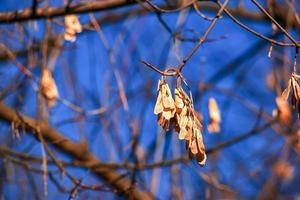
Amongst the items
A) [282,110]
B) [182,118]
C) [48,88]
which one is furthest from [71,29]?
[182,118]

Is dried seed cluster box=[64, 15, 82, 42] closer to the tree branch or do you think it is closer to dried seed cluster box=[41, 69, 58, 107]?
dried seed cluster box=[41, 69, 58, 107]

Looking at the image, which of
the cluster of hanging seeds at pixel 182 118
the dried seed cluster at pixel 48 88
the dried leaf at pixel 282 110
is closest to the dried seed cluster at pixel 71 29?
the dried seed cluster at pixel 48 88

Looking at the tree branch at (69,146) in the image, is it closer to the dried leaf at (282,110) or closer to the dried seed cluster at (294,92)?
the dried leaf at (282,110)


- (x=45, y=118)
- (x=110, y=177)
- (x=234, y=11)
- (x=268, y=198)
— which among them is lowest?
(x=268, y=198)

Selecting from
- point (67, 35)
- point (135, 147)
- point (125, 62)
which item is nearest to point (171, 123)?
point (67, 35)

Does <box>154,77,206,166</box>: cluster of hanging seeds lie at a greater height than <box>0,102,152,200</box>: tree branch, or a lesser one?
lesser

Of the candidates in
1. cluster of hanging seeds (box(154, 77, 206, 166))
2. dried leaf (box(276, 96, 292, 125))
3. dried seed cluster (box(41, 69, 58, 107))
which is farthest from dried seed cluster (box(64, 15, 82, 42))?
cluster of hanging seeds (box(154, 77, 206, 166))

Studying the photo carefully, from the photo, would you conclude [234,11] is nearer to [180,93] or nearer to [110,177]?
[110,177]

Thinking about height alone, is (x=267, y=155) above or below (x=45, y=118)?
below
